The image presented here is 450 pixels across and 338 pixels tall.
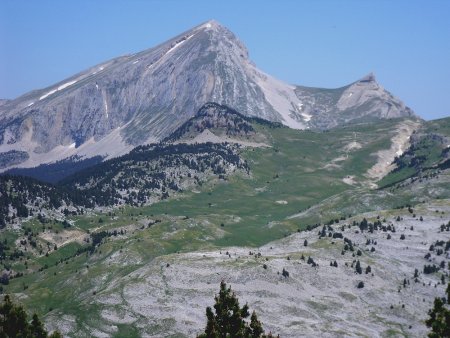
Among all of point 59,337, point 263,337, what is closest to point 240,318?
point 263,337

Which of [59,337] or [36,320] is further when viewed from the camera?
[36,320]

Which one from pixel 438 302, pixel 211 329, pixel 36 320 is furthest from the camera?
pixel 36 320

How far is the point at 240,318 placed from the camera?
73.7 meters

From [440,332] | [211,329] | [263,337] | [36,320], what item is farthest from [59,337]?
[440,332]

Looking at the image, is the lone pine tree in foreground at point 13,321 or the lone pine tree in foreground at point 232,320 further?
the lone pine tree in foreground at point 13,321

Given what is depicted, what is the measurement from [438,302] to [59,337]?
129 feet

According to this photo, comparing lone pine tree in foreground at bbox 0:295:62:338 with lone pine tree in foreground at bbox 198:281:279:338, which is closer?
lone pine tree in foreground at bbox 198:281:279:338

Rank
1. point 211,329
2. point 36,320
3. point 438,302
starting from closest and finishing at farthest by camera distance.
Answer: point 438,302 < point 211,329 < point 36,320

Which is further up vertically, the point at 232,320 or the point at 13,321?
the point at 232,320

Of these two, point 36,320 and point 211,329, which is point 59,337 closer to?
point 36,320

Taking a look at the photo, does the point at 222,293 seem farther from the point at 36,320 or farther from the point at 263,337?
the point at 36,320

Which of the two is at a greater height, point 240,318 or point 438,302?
point 438,302

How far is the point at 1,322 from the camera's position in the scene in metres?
74.1

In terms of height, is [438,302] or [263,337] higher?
[438,302]
